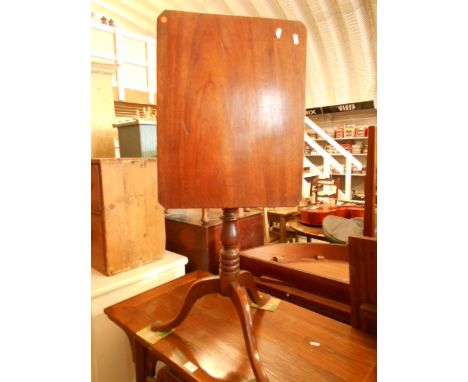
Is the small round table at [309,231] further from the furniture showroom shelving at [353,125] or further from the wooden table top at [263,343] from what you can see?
the furniture showroom shelving at [353,125]

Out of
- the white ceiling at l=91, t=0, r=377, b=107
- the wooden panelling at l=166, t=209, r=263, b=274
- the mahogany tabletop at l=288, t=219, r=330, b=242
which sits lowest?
the mahogany tabletop at l=288, t=219, r=330, b=242

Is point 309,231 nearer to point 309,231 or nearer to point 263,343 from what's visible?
point 309,231

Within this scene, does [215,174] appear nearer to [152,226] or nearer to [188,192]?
[188,192]

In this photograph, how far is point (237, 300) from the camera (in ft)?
2.09

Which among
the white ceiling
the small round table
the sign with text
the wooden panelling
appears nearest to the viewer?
the wooden panelling

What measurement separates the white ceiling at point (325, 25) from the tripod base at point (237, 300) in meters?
3.97

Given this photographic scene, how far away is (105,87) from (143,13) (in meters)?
3.93

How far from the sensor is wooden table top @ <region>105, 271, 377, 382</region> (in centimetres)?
59

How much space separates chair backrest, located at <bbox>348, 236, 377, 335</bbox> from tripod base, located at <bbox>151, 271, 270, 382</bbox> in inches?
10.0

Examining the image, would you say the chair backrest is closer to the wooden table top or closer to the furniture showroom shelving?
the wooden table top

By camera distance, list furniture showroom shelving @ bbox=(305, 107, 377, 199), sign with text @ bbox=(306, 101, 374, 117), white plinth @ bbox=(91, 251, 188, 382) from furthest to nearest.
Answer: furniture showroom shelving @ bbox=(305, 107, 377, 199) < sign with text @ bbox=(306, 101, 374, 117) < white plinth @ bbox=(91, 251, 188, 382)

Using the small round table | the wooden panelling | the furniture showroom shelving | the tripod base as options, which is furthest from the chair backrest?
the furniture showroom shelving
